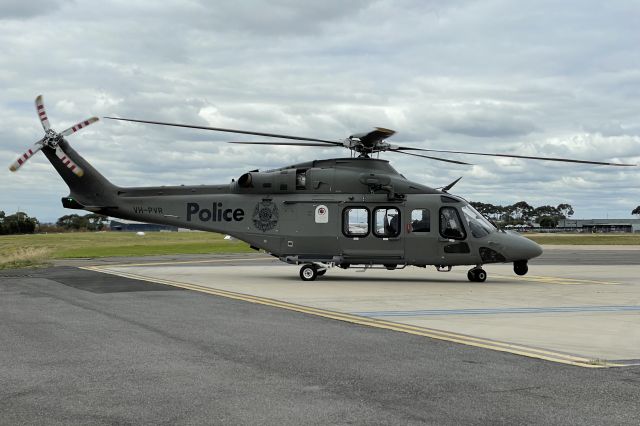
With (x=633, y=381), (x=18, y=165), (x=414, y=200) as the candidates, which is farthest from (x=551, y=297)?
(x=18, y=165)

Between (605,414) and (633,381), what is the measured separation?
1.65m

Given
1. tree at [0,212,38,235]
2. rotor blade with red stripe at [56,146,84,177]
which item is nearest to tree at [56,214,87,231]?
tree at [0,212,38,235]

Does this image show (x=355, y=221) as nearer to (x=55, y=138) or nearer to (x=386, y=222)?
(x=386, y=222)

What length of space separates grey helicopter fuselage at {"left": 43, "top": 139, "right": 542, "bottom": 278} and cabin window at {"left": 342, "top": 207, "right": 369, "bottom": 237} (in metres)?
0.03

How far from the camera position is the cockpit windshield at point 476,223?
866 inches

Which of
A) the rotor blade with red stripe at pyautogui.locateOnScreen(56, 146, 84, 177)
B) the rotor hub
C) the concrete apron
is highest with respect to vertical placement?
the rotor hub

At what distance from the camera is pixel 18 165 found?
21562 mm

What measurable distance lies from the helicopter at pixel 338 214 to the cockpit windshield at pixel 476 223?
1.3 inches

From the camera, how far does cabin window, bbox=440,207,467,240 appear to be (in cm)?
2194

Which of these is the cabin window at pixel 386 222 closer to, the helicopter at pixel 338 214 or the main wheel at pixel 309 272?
the helicopter at pixel 338 214

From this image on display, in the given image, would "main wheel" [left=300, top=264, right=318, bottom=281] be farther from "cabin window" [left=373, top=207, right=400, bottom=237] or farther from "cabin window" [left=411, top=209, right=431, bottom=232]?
"cabin window" [left=411, top=209, right=431, bottom=232]

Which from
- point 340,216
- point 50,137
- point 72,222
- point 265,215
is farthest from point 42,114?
point 72,222

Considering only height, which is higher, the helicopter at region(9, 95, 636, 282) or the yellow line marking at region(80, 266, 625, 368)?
the helicopter at region(9, 95, 636, 282)

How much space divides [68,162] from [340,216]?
1005 centimetres
